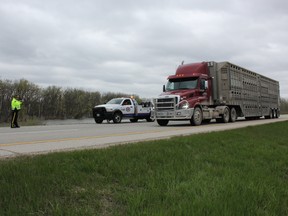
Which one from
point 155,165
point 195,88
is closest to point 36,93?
point 195,88

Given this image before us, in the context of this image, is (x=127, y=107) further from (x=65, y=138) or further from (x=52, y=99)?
(x=52, y=99)

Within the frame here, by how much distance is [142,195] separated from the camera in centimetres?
410

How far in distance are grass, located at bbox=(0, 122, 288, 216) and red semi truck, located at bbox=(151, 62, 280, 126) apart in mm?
11456

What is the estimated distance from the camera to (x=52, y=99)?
6419 cm

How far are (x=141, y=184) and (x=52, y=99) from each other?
6224 cm

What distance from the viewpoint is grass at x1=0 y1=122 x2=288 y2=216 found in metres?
3.68

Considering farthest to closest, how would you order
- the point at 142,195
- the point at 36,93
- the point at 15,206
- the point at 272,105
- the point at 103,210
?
the point at 36,93
the point at 272,105
the point at 142,195
the point at 103,210
the point at 15,206

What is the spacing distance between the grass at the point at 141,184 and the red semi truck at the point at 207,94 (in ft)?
37.6

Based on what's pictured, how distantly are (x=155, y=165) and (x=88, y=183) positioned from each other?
1651 mm

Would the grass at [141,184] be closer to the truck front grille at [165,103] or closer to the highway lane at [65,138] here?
the highway lane at [65,138]

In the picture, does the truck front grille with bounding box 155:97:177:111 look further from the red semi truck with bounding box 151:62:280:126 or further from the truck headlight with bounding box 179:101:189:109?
the truck headlight with bounding box 179:101:189:109

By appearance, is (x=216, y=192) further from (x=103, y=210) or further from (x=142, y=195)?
(x=103, y=210)

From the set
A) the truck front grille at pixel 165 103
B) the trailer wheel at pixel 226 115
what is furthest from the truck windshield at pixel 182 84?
the trailer wheel at pixel 226 115

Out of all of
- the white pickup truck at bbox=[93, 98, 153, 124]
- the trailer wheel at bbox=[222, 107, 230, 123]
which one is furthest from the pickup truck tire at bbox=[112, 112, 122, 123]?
the trailer wheel at bbox=[222, 107, 230, 123]
